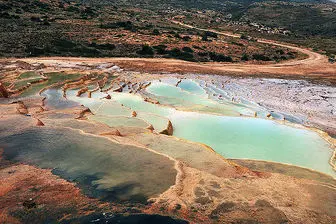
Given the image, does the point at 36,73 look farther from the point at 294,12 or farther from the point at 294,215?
the point at 294,12

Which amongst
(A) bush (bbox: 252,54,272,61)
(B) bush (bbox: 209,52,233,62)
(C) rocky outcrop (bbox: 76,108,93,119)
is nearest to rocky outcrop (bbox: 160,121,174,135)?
(C) rocky outcrop (bbox: 76,108,93,119)

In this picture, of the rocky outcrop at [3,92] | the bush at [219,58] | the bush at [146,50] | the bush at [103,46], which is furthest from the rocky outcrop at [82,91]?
A: the bush at [219,58]

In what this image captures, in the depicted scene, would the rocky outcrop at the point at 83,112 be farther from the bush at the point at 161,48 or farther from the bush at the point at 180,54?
the bush at the point at 161,48

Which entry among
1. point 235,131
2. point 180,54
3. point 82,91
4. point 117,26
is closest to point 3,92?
point 82,91

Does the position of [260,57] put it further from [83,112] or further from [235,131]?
[83,112]

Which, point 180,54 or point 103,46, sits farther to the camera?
point 180,54

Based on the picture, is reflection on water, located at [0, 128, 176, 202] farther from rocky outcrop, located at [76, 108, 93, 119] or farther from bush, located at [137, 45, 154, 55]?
bush, located at [137, 45, 154, 55]

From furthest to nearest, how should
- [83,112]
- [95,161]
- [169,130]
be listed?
[83,112]
[169,130]
[95,161]

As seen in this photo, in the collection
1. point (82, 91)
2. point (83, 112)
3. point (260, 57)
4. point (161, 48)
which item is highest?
point (161, 48)

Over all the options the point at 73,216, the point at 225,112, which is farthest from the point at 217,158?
the point at 225,112
